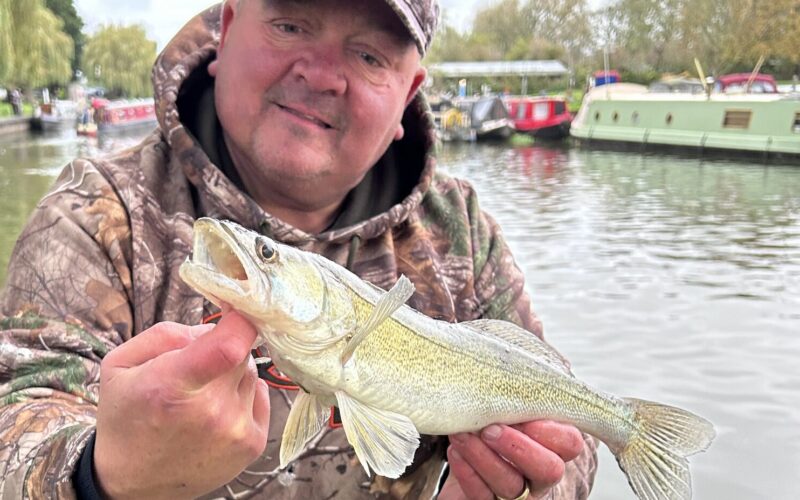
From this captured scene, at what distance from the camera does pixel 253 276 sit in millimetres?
1658

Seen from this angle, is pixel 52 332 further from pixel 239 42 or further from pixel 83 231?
pixel 239 42

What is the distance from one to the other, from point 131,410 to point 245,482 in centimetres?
96

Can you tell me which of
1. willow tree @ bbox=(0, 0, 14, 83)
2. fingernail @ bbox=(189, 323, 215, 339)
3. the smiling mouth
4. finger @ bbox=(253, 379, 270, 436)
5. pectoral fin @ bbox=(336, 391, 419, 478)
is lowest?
pectoral fin @ bbox=(336, 391, 419, 478)

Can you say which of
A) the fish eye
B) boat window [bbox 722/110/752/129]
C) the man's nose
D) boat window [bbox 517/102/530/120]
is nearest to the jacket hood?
the man's nose

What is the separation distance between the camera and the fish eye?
5.65 feet

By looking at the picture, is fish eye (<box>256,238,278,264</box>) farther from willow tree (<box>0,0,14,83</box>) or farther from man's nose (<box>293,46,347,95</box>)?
willow tree (<box>0,0,14,83</box>)

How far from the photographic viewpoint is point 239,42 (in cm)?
258

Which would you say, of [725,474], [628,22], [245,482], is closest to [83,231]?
[245,482]

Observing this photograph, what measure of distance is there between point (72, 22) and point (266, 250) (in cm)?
7898

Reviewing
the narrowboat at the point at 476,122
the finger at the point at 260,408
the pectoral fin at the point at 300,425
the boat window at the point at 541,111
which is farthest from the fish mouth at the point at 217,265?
the boat window at the point at 541,111

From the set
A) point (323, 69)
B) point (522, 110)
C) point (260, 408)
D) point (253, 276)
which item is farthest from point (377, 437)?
point (522, 110)

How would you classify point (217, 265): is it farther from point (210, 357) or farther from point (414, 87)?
point (414, 87)

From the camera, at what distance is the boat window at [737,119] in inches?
1008

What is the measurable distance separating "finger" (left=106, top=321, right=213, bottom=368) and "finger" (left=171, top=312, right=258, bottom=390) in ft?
0.41
